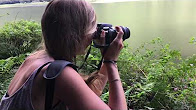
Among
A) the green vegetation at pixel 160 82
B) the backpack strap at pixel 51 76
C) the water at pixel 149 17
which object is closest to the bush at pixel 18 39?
the water at pixel 149 17

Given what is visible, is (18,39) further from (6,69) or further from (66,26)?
(66,26)

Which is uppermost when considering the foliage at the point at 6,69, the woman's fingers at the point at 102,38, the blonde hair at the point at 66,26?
the blonde hair at the point at 66,26

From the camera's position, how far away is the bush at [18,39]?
9.15 feet

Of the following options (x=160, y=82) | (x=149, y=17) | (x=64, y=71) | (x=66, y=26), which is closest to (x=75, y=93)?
(x=64, y=71)

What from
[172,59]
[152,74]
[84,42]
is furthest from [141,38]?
[84,42]

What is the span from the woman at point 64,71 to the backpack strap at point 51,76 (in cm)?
1

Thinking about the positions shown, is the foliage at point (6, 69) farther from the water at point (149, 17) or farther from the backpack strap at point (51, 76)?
the backpack strap at point (51, 76)

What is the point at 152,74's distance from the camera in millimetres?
1735

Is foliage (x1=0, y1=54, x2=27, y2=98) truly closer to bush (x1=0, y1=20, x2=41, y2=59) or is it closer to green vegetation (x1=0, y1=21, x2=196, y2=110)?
green vegetation (x1=0, y1=21, x2=196, y2=110)

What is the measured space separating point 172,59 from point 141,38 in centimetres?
94

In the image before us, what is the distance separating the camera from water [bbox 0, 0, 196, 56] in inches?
113

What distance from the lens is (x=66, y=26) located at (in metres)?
0.77

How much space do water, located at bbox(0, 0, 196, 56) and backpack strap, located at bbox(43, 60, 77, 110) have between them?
77.7 inches

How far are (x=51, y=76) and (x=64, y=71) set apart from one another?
1.5 inches
